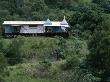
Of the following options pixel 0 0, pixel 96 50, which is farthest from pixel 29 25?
pixel 96 50

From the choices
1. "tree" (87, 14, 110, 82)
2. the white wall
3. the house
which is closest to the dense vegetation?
"tree" (87, 14, 110, 82)

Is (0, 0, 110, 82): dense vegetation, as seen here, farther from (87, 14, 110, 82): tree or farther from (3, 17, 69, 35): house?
(3, 17, 69, 35): house

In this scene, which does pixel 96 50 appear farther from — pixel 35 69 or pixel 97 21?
pixel 97 21

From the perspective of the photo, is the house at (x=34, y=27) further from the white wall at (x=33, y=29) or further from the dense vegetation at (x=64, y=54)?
the dense vegetation at (x=64, y=54)

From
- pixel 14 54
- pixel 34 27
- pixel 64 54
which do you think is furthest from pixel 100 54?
pixel 34 27

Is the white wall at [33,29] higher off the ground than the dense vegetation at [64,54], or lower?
lower

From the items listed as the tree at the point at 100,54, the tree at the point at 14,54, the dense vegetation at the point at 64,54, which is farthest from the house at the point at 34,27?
the tree at the point at 100,54

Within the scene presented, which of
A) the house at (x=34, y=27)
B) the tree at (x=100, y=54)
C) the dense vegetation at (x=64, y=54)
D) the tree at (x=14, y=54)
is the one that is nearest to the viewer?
the tree at (x=100, y=54)
